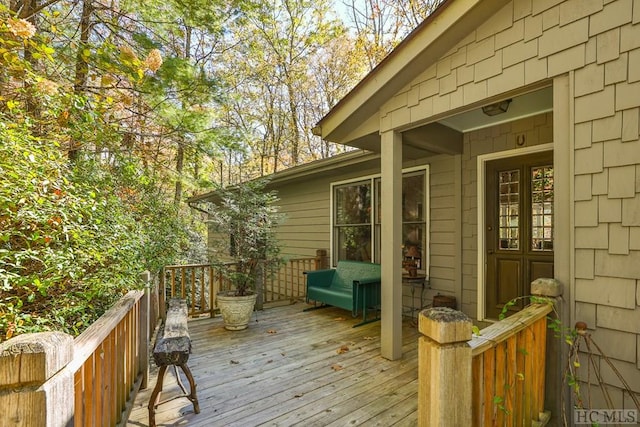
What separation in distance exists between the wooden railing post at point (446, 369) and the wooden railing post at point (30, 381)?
134 cm

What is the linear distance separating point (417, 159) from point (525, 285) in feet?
7.82

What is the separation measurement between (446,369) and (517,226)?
354 centimetres

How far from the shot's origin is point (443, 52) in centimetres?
295

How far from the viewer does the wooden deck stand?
2377 millimetres

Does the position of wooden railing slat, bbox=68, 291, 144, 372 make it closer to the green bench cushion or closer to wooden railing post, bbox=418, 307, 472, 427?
wooden railing post, bbox=418, 307, 472, 427

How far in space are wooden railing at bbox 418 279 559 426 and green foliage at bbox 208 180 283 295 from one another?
359 centimetres

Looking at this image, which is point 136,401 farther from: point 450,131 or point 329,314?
point 450,131

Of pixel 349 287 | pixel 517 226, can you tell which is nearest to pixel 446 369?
pixel 517 226

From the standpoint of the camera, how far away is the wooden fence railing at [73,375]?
940 millimetres

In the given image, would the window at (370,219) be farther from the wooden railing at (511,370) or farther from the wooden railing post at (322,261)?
the wooden railing at (511,370)

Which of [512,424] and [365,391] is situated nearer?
[512,424]

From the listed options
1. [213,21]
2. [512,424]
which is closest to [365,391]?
[512,424]

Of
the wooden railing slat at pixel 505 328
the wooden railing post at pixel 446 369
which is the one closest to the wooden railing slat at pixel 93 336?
the wooden railing post at pixel 446 369

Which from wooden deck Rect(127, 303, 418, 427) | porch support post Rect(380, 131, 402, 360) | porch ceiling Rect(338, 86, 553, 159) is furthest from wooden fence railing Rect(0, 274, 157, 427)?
porch ceiling Rect(338, 86, 553, 159)
